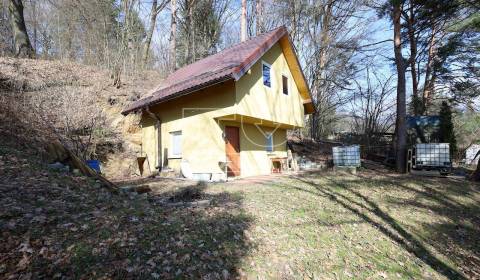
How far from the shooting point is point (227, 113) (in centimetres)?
889

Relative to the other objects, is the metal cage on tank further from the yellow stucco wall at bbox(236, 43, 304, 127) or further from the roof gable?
the roof gable

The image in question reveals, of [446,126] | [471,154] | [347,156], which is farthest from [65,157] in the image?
[471,154]

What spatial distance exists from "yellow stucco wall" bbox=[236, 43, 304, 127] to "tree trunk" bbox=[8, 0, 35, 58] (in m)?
13.6

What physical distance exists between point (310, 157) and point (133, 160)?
946cm

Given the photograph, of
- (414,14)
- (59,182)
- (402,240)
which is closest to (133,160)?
(59,182)

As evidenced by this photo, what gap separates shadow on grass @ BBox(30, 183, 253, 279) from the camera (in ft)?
9.28

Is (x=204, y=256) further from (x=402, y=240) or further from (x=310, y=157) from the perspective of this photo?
(x=310, y=157)

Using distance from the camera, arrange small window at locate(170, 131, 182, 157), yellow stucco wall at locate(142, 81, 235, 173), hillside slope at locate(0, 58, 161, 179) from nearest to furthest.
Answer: hillside slope at locate(0, 58, 161, 179) → yellow stucco wall at locate(142, 81, 235, 173) → small window at locate(170, 131, 182, 157)

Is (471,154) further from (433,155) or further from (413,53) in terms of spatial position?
(433,155)

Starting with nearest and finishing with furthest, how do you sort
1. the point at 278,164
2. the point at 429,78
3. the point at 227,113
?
the point at 227,113, the point at 278,164, the point at 429,78

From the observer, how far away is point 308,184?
8.40 metres

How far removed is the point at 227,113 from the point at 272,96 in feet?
10.3

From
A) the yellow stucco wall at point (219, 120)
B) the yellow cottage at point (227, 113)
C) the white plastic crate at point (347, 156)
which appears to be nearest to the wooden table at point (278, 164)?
the yellow cottage at point (227, 113)

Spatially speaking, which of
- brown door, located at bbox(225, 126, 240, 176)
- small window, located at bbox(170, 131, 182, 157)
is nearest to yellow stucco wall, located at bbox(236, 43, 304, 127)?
brown door, located at bbox(225, 126, 240, 176)
